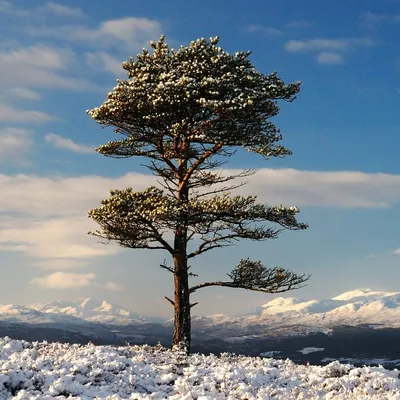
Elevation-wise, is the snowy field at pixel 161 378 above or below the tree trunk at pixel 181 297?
below

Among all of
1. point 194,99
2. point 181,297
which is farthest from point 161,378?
point 194,99

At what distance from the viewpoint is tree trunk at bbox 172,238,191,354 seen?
2452 cm

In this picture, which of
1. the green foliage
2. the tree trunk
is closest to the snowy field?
the tree trunk

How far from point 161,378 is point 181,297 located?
9.07m

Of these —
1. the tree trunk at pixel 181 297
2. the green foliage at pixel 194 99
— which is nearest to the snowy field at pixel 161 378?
the tree trunk at pixel 181 297

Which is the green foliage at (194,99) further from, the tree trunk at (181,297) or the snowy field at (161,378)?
the snowy field at (161,378)

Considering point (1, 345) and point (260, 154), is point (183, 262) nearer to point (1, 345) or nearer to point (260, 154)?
point (260, 154)

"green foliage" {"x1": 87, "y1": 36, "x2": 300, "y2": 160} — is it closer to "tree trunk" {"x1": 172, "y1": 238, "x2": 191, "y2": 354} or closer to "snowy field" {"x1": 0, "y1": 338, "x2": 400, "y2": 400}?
"tree trunk" {"x1": 172, "y1": 238, "x2": 191, "y2": 354}

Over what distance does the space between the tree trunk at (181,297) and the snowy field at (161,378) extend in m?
5.22

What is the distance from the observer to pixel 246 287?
26.2 m

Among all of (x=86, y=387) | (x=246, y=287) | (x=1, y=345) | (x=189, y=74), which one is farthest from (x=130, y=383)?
(x=189, y=74)

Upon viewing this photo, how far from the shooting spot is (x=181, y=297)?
24875 millimetres

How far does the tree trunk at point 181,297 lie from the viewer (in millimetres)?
24516

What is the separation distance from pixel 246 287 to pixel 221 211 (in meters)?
4.50
